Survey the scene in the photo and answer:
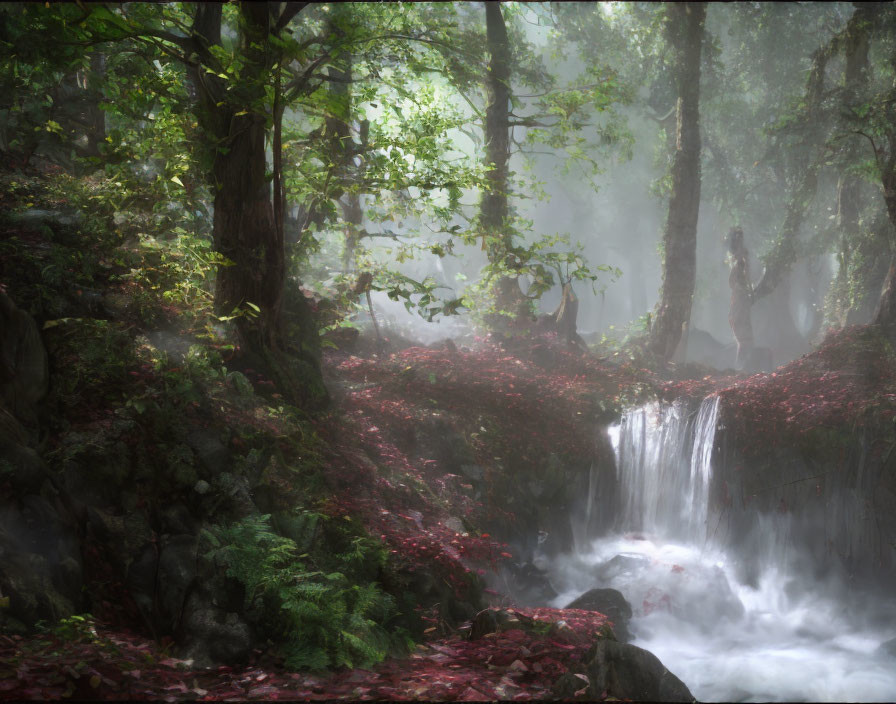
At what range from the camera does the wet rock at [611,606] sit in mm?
8586

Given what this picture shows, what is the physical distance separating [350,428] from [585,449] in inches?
216

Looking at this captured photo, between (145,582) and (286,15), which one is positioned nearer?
(145,582)

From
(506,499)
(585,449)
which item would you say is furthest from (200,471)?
(585,449)

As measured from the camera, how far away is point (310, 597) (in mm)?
4309

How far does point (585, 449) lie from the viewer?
39.4ft

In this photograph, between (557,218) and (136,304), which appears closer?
(136,304)

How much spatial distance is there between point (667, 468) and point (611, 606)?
4251 mm

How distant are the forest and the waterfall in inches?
2.7

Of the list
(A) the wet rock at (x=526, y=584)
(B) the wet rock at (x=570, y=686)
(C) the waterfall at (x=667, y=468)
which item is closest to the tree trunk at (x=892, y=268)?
(C) the waterfall at (x=667, y=468)

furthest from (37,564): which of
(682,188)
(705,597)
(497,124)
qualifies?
(682,188)

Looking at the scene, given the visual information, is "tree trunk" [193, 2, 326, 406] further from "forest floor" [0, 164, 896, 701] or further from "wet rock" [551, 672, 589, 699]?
"wet rock" [551, 672, 589, 699]

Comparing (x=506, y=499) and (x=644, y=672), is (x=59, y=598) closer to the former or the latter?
(x=644, y=672)

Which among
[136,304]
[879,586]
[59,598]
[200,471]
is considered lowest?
[879,586]

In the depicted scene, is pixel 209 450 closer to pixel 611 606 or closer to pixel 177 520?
pixel 177 520
